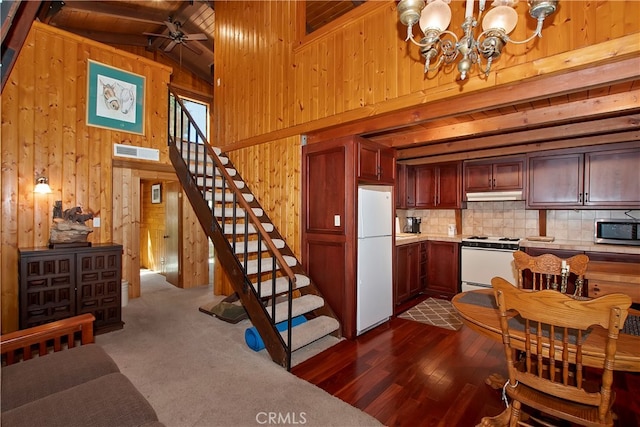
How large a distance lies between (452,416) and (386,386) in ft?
1.69

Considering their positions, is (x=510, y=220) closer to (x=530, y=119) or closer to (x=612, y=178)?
(x=612, y=178)

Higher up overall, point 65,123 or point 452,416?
point 65,123

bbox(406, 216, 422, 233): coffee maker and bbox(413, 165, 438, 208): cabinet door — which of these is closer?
bbox(413, 165, 438, 208): cabinet door

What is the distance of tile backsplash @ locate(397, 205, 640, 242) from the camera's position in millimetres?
4230

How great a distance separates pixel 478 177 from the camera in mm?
4852

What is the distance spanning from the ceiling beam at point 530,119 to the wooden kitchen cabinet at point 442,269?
6.97ft

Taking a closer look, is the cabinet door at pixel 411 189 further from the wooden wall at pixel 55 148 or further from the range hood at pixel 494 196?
the wooden wall at pixel 55 148

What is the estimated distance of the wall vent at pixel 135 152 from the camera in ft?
14.7

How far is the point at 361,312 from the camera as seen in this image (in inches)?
134

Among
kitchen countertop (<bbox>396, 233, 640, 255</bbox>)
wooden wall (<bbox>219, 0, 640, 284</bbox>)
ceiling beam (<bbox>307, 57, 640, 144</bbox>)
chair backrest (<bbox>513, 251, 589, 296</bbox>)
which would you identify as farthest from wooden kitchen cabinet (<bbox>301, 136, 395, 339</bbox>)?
chair backrest (<bbox>513, 251, 589, 296</bbox>)

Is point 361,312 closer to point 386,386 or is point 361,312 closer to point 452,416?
point 386,386

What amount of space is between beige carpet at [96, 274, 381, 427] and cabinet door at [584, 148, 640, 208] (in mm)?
4086

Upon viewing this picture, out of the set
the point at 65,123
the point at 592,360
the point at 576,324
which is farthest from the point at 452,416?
the point at 65,123

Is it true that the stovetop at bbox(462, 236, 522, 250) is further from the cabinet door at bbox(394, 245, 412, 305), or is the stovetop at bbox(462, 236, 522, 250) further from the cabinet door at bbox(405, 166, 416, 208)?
the cabinet door at bbox(405, 166, 416, 208)
